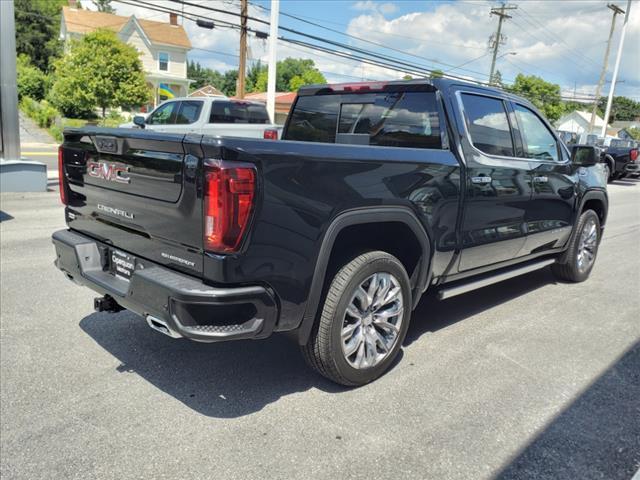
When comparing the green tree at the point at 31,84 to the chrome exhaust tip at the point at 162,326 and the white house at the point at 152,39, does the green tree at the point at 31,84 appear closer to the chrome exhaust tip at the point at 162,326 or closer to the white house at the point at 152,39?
the white house at the point at 152,39

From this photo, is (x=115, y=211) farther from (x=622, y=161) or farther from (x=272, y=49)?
(x=622, y=161)

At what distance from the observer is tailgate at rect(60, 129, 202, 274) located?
2.68 m

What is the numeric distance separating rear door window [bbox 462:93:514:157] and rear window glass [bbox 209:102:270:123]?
376 inches

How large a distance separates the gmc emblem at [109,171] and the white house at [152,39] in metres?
43.6

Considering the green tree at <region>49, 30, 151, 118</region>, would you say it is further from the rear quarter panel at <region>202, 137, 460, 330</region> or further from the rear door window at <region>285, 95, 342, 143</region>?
the rear quarter panel at <region>202, 137, 460, 330</region>

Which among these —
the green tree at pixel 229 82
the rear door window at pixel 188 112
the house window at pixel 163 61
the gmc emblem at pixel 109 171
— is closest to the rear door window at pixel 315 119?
the gmc emblem at pixel 109 171

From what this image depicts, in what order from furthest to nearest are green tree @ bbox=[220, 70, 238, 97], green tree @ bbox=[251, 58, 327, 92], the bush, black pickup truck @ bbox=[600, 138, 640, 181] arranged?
green tree @ bbox=[220, 70, 238, 97]
green tree @ bbox=[251, 58, 327, 92]
the bush
black pickup truck @ bbox=[600, 138, 640, 181]

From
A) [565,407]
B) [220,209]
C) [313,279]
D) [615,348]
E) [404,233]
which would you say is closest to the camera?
[220,209]

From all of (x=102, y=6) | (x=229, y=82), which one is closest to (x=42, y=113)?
(x=102, y=6)

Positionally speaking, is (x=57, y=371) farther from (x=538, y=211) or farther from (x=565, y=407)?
(x=538, y=211)

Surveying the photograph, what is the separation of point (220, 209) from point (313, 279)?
69 centimetres

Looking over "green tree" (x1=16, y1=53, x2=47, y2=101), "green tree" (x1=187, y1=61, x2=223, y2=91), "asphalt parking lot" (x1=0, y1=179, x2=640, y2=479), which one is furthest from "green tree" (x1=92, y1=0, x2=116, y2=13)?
"asphalt parking lot" (x1=0, y1=179, x2=640, y2=479)

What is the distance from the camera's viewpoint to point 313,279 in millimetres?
2938

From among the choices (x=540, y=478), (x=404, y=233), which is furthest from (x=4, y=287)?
(x=540, y=478)
